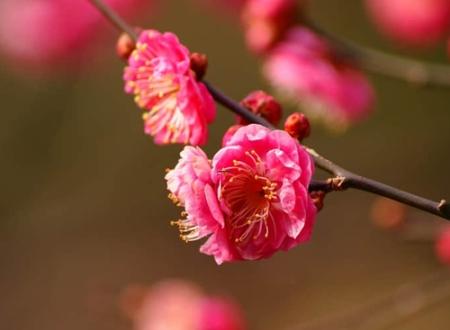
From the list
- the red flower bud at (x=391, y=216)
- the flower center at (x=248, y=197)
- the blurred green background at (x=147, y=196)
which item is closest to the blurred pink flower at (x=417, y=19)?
the red flower bud at (x=391, y=216)

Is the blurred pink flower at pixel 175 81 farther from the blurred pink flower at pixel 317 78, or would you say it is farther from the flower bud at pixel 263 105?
the blurred pink flower at pixel 317 78

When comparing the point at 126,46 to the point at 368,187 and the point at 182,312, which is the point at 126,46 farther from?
the point at 182,312

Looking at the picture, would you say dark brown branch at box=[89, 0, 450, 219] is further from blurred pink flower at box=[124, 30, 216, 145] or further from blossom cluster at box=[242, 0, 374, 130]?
blossom cluster at box=[242, 0, 374, 130]

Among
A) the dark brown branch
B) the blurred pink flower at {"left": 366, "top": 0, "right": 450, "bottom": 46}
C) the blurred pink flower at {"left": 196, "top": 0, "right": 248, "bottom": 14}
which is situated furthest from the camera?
the blurred pink flower at {"left": 196, "top": 0, "right": 248, "bottom": 14}

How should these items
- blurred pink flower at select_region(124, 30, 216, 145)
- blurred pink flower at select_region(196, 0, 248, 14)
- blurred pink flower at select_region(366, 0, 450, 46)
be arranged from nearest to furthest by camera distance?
blurred pink flower at select_region(124, 30, 216, 145) → blurred pink flower at select_region(366, 0, 450, 46) → blurred pink flower at select_region(196, 0, 248, 14)

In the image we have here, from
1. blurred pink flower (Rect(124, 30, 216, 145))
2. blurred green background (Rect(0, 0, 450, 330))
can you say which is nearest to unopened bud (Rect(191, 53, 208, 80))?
blurred pink flower (Rect(124, 30, 216, 145))

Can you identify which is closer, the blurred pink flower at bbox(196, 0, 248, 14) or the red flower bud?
the red flower bud
